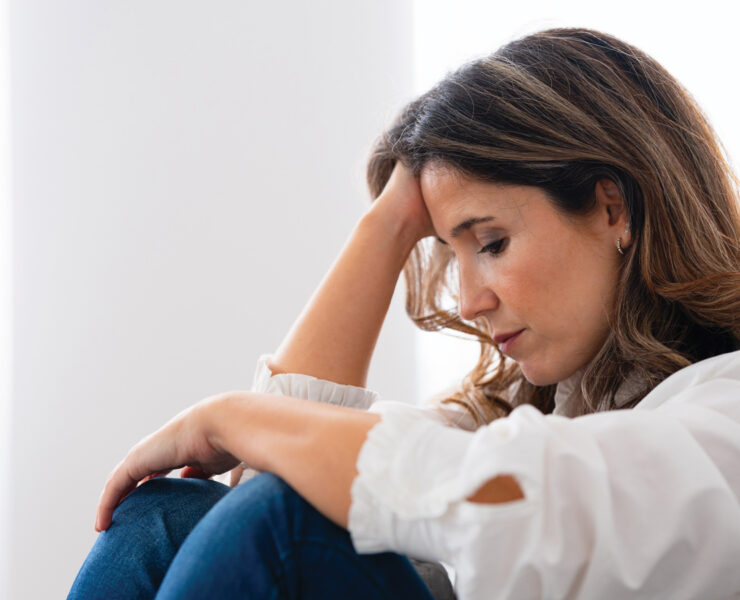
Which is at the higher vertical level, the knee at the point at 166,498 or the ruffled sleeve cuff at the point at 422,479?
the ruffled sleeve cuff at the point at 422,479

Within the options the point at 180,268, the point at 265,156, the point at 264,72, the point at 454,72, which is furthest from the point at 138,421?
the point at 454,72

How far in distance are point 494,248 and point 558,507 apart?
21.2 inches

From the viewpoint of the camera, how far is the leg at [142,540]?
3.06 ft

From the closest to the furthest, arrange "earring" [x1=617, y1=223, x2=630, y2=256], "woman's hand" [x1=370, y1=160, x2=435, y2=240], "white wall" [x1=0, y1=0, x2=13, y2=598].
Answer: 1. "earring" [x1=617, y1=223, x2=630, y2=256]
2. "woman's hand" [x1=370, y1=160, x2=435, y2=240]
3. "white wall" [x1=0, y1=0, x2=13, y2=598]

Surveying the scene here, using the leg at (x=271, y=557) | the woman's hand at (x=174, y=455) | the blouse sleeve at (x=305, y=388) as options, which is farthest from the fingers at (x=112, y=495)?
the leg at (x=271, y=557)

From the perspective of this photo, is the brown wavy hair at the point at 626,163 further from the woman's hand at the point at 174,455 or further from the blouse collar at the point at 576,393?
the woman's hand at the point at 174,455

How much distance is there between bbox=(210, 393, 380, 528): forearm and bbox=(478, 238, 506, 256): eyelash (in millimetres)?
430

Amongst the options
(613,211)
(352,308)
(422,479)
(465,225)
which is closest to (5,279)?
(352,308)

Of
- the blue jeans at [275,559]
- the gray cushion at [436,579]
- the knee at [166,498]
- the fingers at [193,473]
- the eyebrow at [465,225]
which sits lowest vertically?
the gray cushion at [436,579]

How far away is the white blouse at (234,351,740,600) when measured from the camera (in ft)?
2.07

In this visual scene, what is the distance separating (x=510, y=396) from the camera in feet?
4.84

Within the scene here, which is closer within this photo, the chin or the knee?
the knee

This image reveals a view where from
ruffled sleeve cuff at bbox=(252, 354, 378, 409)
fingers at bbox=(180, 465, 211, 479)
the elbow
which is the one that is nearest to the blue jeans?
the elbow

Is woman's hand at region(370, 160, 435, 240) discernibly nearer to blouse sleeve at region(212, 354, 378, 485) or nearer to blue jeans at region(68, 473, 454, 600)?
blouse sleeve at region(212, 354, 378, 485)
